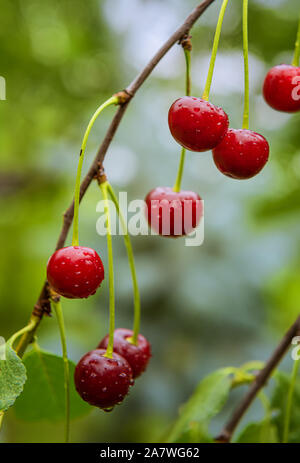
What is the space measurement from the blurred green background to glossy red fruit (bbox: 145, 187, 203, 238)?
1.17m

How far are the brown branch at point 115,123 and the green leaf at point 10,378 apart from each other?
73 millimetres

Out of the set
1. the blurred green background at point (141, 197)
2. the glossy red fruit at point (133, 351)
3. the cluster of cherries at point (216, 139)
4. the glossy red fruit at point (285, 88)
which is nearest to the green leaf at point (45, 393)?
the glossy red fruit at point (133, 351)

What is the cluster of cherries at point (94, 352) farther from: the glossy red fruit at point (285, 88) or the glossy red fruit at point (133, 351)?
the glossy red fruit at point (285, 88)

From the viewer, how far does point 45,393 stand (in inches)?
41.9

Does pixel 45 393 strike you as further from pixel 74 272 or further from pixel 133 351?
pixel 74 272

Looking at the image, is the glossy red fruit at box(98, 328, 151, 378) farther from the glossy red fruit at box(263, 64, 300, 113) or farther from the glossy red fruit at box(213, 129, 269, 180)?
the glossy red fruit at box(263, 64, 300, 113)

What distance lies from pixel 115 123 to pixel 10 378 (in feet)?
1.36

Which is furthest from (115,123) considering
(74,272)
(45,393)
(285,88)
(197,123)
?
(45,393)

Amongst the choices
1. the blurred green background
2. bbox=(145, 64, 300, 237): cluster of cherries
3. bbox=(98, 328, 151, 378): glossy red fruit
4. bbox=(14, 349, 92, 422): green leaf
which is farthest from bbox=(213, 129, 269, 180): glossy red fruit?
the blurred green background

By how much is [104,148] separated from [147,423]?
214 cm

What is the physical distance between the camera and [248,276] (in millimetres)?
2682

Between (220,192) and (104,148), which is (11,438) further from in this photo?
(104,148)

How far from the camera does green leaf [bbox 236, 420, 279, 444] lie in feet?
3.76
